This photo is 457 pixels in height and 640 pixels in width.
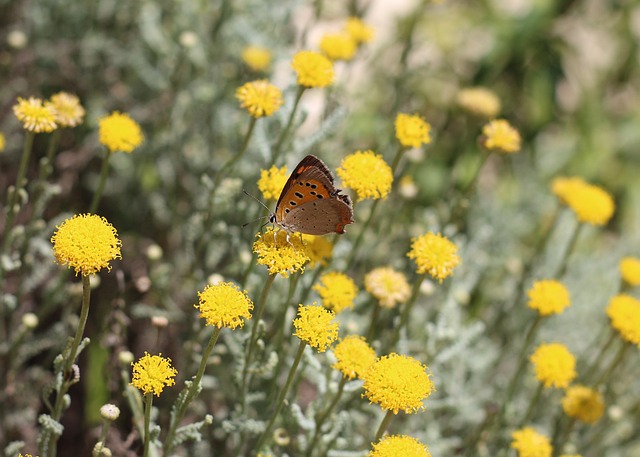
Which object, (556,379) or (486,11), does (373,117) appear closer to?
(486,11)

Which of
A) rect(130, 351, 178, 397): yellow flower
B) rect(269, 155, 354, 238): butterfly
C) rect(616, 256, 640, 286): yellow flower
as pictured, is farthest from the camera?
rect(616, 256, 640, 286): yellow flower

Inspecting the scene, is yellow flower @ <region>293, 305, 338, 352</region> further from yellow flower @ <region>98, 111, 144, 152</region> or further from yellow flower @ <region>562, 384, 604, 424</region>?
yellow flower @ <region>562, 384, 604, 424</region>

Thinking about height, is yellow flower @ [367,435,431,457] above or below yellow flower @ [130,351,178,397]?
below

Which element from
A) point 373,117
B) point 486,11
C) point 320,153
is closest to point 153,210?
point 320,153

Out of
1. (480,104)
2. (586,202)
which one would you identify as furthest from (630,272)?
(480,104)

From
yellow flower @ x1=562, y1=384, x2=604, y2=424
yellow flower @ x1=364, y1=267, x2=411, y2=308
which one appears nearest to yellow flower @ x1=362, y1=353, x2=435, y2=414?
yellow flower @ x1=364, y1=267, x2=411, y2=308

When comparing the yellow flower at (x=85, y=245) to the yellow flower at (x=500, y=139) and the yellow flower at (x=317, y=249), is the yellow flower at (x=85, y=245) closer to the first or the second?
the yellow flower at (x=317, y=249)
